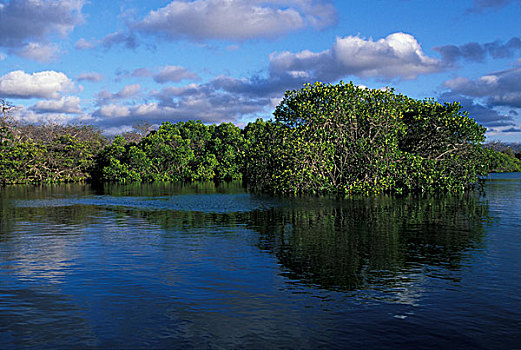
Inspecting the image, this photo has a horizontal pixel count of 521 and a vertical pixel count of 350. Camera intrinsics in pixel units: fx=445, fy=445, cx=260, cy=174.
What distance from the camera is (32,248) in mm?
24797

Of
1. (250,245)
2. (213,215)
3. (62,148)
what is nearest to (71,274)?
(250,245)

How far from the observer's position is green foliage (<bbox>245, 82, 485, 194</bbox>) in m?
60.5

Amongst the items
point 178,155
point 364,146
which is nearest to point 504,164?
point 178,155

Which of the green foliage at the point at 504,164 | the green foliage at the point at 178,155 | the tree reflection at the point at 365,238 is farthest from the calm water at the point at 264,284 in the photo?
the green foliage at the point at 504,164

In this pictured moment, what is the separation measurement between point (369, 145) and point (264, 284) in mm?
46240

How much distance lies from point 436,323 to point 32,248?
21345 mm

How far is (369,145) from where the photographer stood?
60.2 metres

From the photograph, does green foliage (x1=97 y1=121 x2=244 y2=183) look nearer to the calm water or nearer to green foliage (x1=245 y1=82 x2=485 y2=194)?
green foliage (x1=245 y1=82 x2=485 y2=194)

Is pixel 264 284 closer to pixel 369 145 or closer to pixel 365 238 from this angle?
pixel 365 238

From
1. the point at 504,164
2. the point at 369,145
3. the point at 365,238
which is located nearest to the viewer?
the point at 365,238

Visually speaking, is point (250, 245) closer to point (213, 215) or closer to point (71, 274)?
point (71, 274)

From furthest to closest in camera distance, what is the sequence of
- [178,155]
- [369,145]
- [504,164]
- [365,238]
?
[504,164] < [178,155] < [369,145] < [365,238]

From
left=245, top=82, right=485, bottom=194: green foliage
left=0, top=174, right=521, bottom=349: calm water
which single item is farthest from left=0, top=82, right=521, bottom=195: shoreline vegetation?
left=0, top=174, right=521, bottom=349: calm water

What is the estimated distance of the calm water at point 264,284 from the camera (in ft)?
40.9
